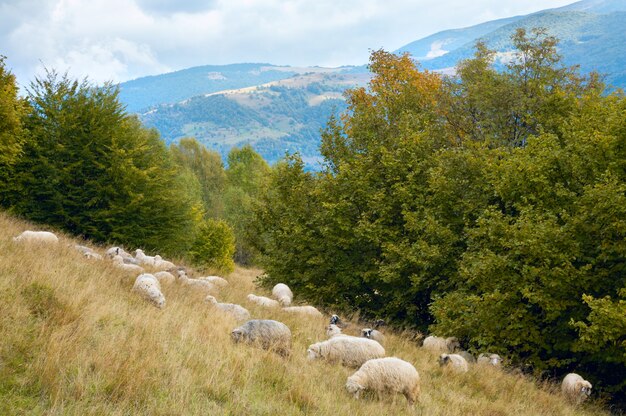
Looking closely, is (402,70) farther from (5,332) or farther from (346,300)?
(5,332)

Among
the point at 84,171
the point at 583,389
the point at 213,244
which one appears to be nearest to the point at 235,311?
the point at 583,389

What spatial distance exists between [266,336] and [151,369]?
322 cm

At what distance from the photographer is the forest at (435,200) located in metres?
15.5

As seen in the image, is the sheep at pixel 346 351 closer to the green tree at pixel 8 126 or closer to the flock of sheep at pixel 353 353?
the flock of sheep at pixel 353 353

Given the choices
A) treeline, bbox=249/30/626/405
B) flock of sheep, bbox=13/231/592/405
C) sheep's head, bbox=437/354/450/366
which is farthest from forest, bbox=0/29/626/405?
sheep's head, bbox=437/354/450/366

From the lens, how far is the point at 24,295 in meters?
7.68

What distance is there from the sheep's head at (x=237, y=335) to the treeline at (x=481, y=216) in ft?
30.9

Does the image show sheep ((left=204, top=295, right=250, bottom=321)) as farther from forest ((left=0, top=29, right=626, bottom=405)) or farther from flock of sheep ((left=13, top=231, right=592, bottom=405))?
forest ((left=0, top=29, right=626, bottom=405))

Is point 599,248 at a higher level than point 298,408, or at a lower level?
lower

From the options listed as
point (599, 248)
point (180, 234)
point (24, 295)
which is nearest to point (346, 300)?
point (599, 248)

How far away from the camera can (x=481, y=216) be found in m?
18.5

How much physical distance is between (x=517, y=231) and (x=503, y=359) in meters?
4.17

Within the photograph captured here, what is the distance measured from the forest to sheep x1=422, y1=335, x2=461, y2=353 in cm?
49

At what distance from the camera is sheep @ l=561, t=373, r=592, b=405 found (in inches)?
491
